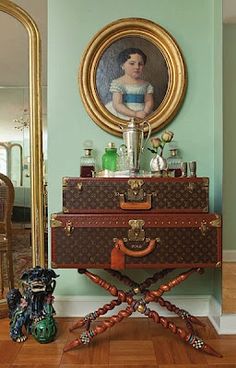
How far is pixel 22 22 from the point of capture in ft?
8.18

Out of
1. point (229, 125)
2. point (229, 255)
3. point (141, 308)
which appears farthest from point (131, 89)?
point (141, 308)

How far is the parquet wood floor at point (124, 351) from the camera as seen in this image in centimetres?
184

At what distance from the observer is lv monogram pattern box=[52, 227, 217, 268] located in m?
1.91

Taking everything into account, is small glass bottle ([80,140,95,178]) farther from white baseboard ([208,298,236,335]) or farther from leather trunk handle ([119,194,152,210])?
white baseboard ([208,298,236,335])

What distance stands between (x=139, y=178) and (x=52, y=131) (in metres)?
0.81

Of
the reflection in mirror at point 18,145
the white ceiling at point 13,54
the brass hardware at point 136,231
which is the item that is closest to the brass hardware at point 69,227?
the brass hardware at point 136,231

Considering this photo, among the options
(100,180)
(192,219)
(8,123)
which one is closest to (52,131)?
(8,123)

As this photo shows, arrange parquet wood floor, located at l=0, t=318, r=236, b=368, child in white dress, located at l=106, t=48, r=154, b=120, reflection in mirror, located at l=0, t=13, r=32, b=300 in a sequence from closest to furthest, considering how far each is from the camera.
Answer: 1. parquet wood floor, located at l=0, t=318, r=236, b=368
2. child in white dress, located at l=106, t=48, r=154, b=120
3. reflection in mirror, located at l=0, t=13, r=32, b=300

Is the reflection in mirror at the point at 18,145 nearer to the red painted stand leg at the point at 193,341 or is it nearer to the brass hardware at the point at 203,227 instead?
the red painted stand leg at the point at 193,341

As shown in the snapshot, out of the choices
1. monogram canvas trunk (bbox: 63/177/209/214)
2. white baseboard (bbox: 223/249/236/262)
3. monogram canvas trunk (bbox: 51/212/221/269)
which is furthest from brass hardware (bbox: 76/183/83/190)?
white baseboard (bbox: 223/249/236/262)

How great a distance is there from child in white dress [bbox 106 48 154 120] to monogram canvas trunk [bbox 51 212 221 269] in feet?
2.64

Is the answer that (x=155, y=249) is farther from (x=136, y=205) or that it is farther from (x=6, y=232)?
(x=6, y=232)

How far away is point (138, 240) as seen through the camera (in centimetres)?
190

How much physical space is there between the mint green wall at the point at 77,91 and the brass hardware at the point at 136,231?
66cm
